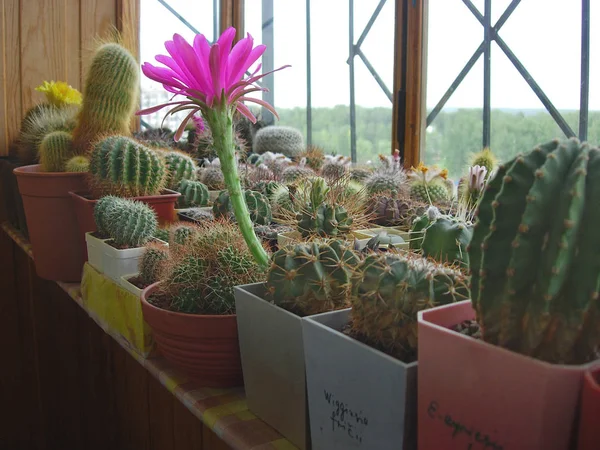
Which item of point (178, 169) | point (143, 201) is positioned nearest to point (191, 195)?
point (178, 169)

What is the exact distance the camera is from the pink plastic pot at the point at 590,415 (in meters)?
0.37

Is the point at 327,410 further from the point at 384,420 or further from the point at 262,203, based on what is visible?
the point at 262,203

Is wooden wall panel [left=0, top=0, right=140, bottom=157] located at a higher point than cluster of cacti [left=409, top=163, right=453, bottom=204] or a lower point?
higher

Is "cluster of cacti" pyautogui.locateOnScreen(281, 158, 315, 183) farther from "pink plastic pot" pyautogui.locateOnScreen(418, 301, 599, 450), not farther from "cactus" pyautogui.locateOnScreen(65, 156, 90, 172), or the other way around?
"pink plastic pot" pyautogui.locateOnScreen(418, 301, 599, 450)

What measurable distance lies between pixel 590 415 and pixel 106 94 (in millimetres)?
1460

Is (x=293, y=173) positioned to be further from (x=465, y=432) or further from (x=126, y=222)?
(x=465, y=432)

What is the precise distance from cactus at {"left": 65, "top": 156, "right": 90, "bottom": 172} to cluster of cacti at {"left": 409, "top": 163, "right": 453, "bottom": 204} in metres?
0.77

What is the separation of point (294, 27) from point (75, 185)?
4.83 ft

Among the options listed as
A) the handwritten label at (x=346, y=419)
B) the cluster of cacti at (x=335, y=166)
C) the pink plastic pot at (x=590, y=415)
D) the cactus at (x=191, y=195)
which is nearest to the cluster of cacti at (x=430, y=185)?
the cluster of cacti at (x=335, y=166)

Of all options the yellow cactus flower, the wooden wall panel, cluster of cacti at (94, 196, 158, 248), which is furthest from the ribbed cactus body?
the wooden wall panel

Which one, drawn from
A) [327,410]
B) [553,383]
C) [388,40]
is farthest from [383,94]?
[553,383]

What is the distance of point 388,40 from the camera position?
6.73ft

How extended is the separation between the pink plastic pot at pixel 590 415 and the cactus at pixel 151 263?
2.34 feet

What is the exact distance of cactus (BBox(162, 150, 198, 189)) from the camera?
5.14ft
